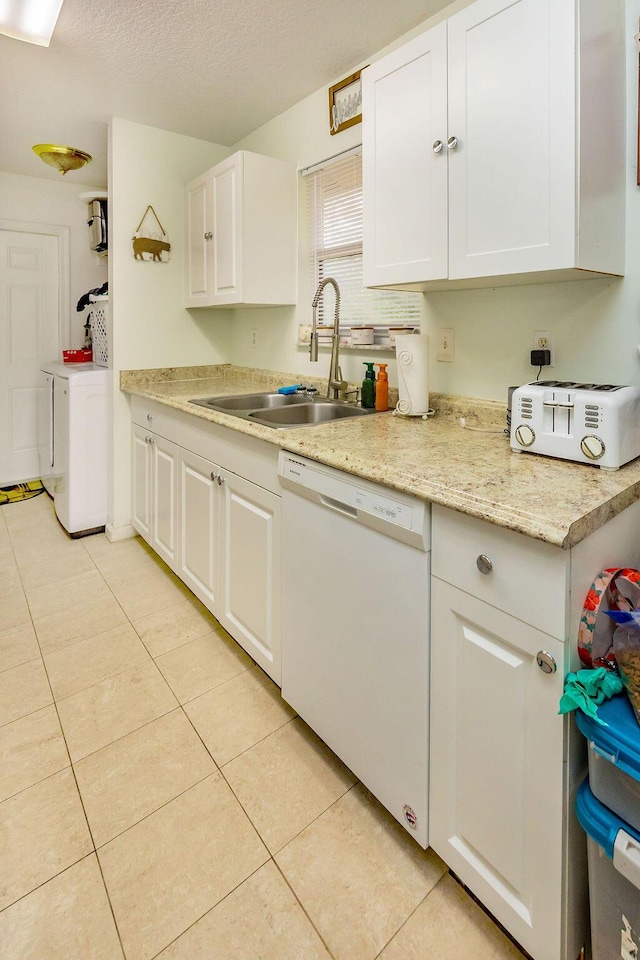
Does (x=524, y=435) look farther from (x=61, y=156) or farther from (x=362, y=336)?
(x=61, y=156)

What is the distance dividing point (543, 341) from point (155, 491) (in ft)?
6.38

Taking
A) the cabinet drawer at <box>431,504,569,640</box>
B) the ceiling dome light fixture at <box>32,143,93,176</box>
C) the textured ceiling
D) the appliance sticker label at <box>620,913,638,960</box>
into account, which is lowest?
the appliance sticker label at <box>620,913,638,960</box>

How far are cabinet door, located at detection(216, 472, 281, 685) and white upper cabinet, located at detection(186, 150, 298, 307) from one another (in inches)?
47.2

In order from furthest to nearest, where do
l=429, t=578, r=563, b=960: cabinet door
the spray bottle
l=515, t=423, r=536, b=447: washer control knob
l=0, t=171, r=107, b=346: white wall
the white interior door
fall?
the white interior door, l=0, t=171, r=107, b=346: white wall, the spray bottle, l=515, t=423, r=536, b=447: washer control knob, l=429, t=578, r=563, b=960: cabinet door

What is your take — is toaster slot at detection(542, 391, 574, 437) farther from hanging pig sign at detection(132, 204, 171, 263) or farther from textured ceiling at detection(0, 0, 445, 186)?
hanging pig sign at detection(132, 204, 171, 263)

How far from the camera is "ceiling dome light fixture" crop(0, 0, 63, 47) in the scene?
183cm

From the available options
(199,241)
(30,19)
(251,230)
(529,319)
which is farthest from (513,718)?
(199,241)

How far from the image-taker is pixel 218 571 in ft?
6.76

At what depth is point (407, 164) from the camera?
154cm

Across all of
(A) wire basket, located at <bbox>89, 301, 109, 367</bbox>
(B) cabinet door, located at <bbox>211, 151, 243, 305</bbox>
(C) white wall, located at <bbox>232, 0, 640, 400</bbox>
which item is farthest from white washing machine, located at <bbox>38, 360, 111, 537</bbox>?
(C) white wall, located at <bbox>232, 0, 640, 400</bbox>

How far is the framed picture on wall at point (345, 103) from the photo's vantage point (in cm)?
222

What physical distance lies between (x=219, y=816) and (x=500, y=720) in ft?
2.75

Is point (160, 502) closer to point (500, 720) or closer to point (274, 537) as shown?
point (274, 537)

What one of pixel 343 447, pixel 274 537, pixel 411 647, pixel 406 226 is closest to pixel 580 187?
pixel 406 226
